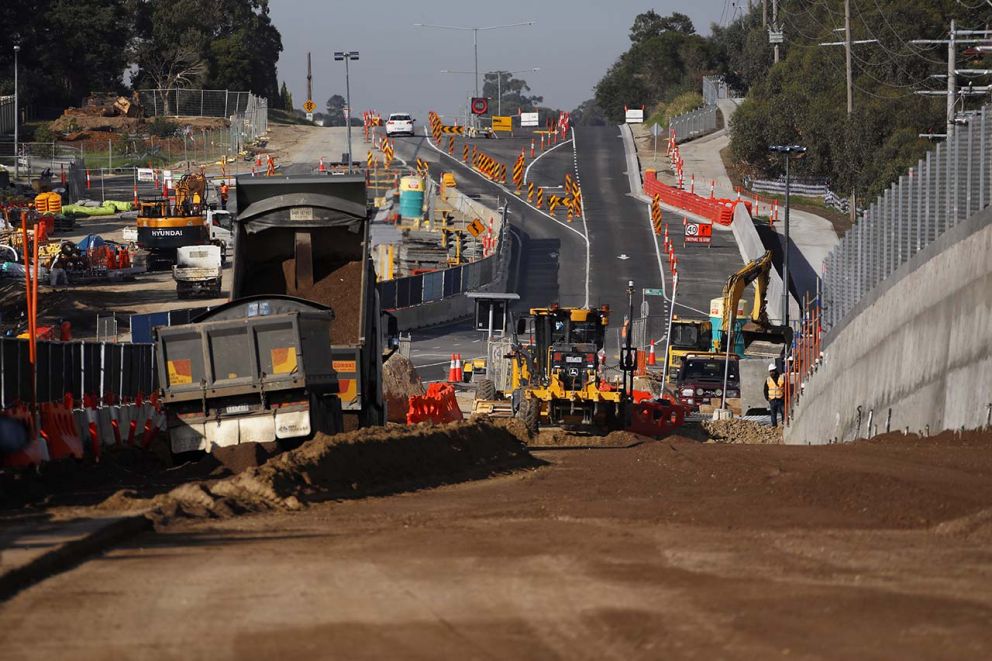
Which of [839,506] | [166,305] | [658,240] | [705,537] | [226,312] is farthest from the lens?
[658,240]

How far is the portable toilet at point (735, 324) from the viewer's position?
40750 mm

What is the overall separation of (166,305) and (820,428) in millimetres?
29755

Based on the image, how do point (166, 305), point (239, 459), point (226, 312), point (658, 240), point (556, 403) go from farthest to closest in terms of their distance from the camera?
point (658, 240) < point (166, 305) < point (556, 403) < point (226, 312) < point (239, 459)

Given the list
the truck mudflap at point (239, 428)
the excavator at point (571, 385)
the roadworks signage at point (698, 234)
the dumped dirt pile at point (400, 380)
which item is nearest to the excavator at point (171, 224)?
the dumped dirt pile at point (400, 380)

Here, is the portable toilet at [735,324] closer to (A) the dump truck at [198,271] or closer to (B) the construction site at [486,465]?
(B) the construction site at [486,465]

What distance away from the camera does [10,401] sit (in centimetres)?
1948

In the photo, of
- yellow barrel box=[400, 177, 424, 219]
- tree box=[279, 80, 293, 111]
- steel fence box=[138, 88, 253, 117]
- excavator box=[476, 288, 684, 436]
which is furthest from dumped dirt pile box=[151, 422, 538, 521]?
tree box=[279, 80, 293, 111]

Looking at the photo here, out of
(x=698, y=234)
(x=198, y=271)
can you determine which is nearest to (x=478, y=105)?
(x=698, y=234)

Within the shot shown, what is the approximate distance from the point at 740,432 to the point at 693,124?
7759cm

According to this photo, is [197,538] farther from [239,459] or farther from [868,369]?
[868,369]

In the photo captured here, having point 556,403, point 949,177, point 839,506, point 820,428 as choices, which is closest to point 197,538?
point 839,506

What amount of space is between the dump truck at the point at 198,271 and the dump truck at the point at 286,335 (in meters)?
30.2

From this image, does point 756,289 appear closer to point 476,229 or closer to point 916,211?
point 916,211

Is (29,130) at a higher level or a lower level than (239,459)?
higher
